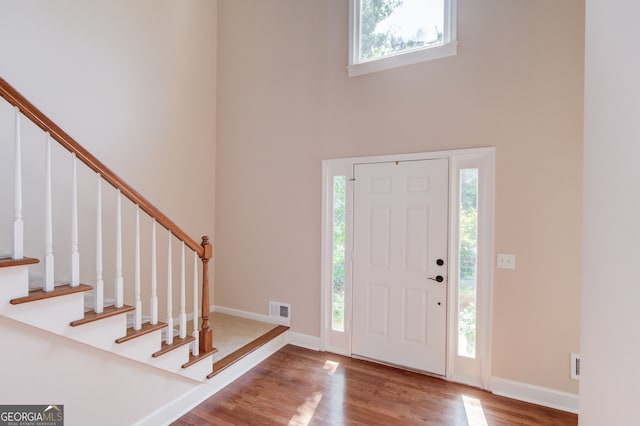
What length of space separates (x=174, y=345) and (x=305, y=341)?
162 cm

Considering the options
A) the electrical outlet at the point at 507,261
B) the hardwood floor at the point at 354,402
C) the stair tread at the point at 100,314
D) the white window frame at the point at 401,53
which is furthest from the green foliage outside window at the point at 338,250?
the stair tread at the point at 100,314

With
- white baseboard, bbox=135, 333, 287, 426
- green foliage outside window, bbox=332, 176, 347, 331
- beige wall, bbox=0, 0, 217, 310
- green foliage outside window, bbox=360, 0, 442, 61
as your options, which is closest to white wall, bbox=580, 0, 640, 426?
green foliage outside window, bbox=360, 0, 442, 61

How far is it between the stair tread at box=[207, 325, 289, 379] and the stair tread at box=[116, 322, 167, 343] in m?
0.75

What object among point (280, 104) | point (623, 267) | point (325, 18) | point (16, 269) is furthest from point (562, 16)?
point (16, 269)

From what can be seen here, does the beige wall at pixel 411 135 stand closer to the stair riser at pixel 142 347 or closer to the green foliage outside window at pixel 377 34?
the green foliage outside window at pixel 377 34

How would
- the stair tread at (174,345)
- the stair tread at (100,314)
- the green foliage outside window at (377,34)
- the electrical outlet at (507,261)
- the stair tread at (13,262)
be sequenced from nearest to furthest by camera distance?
the stair tread at (13,262), the stair tread at (100,314), the stair tread at (174,345), the electrical outlet at (507,261), the green foliage outside window at (377,34)

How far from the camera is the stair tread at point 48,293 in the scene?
55.1 inches

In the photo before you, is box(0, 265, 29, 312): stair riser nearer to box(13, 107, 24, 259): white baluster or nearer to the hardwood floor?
box(13, 107, 24, 259): white baluster

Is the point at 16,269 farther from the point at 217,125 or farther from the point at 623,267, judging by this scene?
the point at 217,125

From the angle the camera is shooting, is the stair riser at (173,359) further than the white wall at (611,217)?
Yes

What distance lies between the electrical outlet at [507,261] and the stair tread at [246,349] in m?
2.37

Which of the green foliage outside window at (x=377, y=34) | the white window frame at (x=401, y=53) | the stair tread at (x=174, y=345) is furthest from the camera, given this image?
the green foliage outside window at (x=377, y=34)

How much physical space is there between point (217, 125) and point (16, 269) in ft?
9.68

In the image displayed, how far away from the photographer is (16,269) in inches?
55.7
